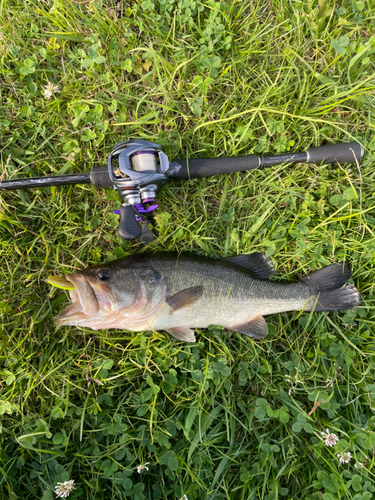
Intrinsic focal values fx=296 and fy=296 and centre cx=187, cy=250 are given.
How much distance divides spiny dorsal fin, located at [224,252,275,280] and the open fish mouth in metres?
1.30

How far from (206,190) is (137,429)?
2237 mm

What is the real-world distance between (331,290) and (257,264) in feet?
2.44

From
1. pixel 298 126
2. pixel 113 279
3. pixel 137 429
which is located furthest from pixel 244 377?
pixel 298 126

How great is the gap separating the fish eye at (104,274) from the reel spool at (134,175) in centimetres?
30

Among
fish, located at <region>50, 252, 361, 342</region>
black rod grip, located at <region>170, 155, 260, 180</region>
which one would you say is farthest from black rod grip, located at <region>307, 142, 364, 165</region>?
fish, located at <region>50, 252, 361, 342</region>

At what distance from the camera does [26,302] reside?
2.66 meters

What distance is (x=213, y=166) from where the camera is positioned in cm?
263

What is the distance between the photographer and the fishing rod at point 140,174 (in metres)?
2.29

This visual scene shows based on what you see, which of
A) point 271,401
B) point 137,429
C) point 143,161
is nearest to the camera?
point 143,161

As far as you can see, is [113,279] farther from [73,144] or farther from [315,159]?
[315,159]

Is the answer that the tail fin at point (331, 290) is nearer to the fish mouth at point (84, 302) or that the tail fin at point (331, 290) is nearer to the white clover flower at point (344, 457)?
the white clover flower at point (344, 457)

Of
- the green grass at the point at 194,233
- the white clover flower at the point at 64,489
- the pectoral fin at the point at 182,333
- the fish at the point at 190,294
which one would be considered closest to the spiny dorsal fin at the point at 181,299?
the fish at the point at 190,294

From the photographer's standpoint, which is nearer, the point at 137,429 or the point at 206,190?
the point at 137,429

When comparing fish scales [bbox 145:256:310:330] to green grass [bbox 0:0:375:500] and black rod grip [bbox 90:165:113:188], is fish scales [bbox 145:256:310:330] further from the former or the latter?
black rod grip [bbox 90:165:113:188]
